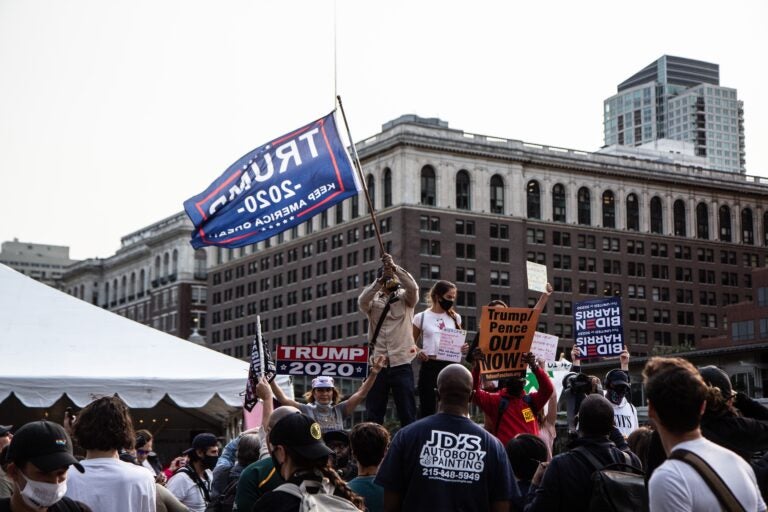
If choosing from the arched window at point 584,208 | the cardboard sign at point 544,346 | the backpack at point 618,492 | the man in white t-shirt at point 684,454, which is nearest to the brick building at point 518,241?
the arched window at point 584,208

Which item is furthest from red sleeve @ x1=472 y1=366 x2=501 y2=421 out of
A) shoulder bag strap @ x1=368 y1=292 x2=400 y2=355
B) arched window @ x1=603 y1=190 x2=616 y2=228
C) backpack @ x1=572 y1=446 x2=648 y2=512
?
arched window @ x1=603 y1=190 x2=616 y2=228

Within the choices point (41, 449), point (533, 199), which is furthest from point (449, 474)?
point (533, 199)

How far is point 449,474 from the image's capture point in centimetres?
757

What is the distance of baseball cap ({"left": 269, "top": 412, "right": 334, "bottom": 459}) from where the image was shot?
6414mm

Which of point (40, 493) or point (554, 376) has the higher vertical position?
point (554, 376)

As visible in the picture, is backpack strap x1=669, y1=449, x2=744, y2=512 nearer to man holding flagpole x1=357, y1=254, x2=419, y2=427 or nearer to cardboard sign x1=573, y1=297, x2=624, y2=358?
→ man holding flagpole x1=357, y1=254, x2=419, y2=427

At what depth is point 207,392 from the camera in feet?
62.4

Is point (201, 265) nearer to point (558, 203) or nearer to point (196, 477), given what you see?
point (558, 203)

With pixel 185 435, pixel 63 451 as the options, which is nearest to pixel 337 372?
pixel 63 451

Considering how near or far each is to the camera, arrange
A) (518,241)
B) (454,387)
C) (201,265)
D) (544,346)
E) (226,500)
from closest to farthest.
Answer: (454,387), (226,500), (544,346), (518,241), (201,265)

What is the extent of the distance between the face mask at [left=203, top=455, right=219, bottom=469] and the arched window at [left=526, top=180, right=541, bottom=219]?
10748cm

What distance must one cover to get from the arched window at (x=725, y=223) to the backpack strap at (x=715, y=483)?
129927mm

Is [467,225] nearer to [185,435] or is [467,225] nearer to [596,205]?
[596,205]

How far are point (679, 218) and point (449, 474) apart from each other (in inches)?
4939
